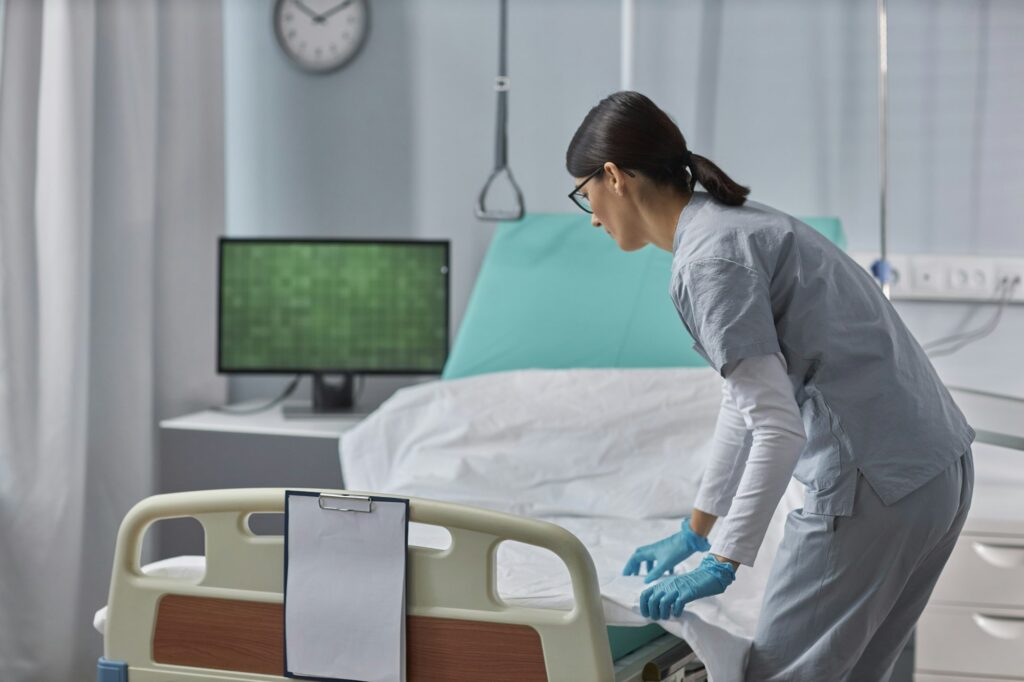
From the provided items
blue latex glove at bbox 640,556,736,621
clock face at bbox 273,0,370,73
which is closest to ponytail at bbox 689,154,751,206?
blue latex glove at bbox 640,556,736,621

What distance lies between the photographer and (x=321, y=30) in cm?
289

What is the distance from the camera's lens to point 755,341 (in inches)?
48.9

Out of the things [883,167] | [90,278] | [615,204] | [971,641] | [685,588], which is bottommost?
[971,641]

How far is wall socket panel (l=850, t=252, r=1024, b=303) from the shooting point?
8.05ft

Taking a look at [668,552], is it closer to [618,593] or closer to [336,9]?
[618,593]

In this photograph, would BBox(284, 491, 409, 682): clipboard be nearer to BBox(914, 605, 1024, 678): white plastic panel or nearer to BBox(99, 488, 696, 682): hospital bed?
BBox(99, 488, 696, 682): hospital bed

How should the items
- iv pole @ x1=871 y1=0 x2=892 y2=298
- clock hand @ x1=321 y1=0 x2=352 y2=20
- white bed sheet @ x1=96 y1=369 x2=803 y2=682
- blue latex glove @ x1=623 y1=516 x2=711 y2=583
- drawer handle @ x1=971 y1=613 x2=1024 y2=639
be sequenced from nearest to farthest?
1. blue latex glove @ x1=623 y1=516 x2=711 y2=583
2. drawer handle @ x1=971 y1=613 x2=1024 y2=639
3. white bed sheet @ x1=96 y1=369 x2=803 y2=682
4. iv pole @ x1=871 y1=0 x2=892 y2=298
5. clock hand @ x1=321 y1=0 x2=352 y2=20

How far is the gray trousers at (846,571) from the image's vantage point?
4.32 feet

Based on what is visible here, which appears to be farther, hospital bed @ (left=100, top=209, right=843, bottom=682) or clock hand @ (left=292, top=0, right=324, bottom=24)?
clock hand @ (left=292, top=0, right=324, bottom=24)

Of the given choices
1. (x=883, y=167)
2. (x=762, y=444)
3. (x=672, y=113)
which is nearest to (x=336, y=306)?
(x=672, y=113)

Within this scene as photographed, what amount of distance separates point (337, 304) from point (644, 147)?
1.49 metres

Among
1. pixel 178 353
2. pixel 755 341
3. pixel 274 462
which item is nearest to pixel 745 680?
pixel 755 341

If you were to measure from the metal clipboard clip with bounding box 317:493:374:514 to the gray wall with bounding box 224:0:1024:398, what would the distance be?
161 centimetres

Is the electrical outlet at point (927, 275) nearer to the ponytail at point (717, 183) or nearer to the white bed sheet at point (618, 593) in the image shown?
the white bed sheet at point (618, 593)
